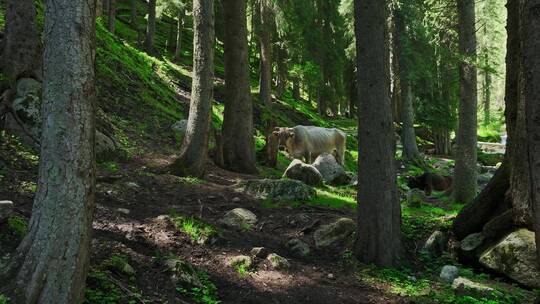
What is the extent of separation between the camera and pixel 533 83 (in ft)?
11.5

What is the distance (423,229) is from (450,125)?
79.4ft

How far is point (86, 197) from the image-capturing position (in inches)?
159

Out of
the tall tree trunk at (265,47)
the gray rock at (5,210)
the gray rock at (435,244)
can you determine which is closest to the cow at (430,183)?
the gray rock at (435,244)

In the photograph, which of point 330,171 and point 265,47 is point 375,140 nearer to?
point 330,171

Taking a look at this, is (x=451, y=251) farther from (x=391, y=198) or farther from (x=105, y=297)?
(x=105, y=297)

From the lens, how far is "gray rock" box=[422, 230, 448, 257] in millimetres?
7902

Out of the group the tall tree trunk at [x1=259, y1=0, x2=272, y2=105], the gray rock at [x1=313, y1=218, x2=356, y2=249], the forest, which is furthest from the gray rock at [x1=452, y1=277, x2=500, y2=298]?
the tall tree trunk at [x1=259, y1=0, x2=272, y2=105]

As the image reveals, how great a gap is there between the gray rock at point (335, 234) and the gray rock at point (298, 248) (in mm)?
339

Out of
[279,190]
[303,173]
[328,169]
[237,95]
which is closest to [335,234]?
[279,190]

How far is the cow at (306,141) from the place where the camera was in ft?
54.9

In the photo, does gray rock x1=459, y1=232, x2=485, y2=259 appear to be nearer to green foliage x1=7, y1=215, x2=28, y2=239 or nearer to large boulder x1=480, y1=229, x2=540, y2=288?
large boulder x1=480, y1=229, x2=540, y2=288

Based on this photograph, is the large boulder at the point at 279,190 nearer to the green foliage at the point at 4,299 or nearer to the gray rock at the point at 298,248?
the gray rock at the point at 298,248

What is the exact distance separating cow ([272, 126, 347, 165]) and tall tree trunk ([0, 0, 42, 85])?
8.21 m

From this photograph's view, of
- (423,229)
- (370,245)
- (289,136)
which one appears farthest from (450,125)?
(370,245)
